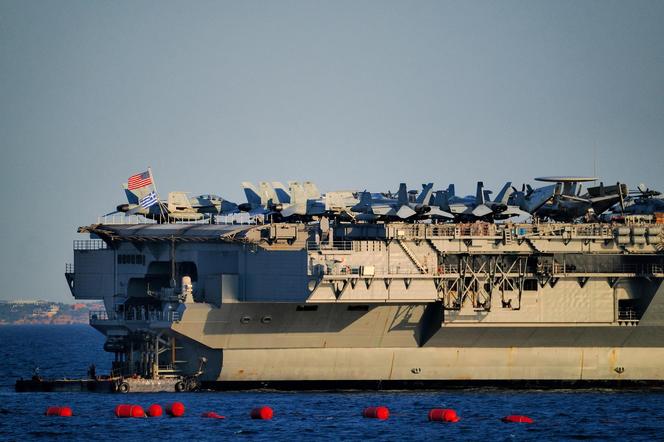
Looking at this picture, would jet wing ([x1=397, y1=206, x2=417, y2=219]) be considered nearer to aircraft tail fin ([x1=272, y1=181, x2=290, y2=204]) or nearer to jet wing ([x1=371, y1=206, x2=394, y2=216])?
jet wing ([x1=371, y1=206, x2=394, y2=216])

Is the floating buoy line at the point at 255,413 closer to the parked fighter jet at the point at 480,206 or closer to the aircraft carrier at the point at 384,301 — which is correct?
the aircraft carrier at the point at 384,301

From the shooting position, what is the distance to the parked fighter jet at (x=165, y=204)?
66562 millimetres

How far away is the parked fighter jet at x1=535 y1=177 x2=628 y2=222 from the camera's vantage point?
215 feet

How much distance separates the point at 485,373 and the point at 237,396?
11.0m

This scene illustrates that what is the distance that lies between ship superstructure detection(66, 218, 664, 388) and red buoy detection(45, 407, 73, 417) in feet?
21.8

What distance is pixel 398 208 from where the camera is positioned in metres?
61.6

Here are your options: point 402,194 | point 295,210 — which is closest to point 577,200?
point 402,194

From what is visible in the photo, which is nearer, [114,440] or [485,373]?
[114,440]

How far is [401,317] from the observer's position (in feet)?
194

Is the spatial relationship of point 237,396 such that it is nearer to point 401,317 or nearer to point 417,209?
A: point 401,317

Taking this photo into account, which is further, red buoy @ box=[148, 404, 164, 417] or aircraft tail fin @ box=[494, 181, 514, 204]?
aircraft tail fin @ box=[494, 181, 514, 204]

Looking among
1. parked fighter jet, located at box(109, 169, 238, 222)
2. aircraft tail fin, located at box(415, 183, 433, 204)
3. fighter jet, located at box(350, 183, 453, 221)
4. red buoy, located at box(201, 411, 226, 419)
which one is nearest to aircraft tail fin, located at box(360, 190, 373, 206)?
fighter jet, located at box(350, 183, 453, 221)

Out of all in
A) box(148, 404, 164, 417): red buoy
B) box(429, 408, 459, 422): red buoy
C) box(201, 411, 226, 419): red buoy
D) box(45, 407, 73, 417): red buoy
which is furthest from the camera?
box(45, 407, 73, 417): red buoy

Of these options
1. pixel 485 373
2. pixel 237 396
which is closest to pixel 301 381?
pixel 237 396
